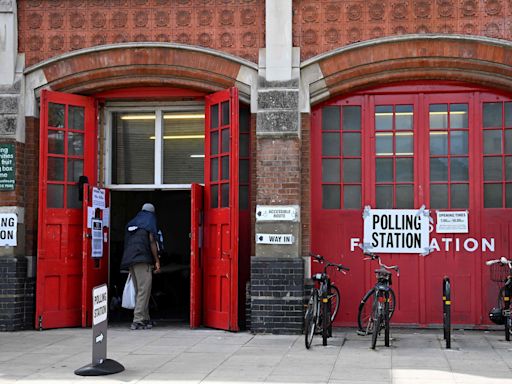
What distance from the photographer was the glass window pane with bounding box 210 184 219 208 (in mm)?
12133

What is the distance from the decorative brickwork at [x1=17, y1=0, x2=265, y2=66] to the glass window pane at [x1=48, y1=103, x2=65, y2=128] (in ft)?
2.78

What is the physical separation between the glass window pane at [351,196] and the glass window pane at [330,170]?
8.6 inches

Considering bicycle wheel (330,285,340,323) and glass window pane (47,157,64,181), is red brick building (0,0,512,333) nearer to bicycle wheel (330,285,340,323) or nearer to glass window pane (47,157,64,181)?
glass window pane (47,157,64,181)

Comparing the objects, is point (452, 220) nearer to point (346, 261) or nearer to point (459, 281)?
point (459, 281)

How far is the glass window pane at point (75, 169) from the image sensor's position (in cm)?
1252

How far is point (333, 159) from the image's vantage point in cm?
1227

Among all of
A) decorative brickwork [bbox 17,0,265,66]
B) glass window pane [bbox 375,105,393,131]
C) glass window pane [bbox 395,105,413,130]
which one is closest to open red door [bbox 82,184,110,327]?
decorative brickwork [bbox 17,0,265,66]

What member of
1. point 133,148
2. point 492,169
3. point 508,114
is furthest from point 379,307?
point 133,148

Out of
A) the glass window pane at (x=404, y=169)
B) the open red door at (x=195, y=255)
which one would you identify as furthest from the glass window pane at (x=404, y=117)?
the open red door at (x=195, y=255)

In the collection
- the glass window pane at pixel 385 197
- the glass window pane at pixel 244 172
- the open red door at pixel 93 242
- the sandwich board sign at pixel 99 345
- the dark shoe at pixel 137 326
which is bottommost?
the dark shoe at pixel 137 326

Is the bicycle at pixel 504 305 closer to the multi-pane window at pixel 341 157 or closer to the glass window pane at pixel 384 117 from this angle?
the multi-pane window at pixel 341 157

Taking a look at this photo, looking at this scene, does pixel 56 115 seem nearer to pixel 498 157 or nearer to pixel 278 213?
pixel 278 213

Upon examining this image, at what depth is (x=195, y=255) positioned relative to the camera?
39.4 ft

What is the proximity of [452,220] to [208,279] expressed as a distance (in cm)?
390
